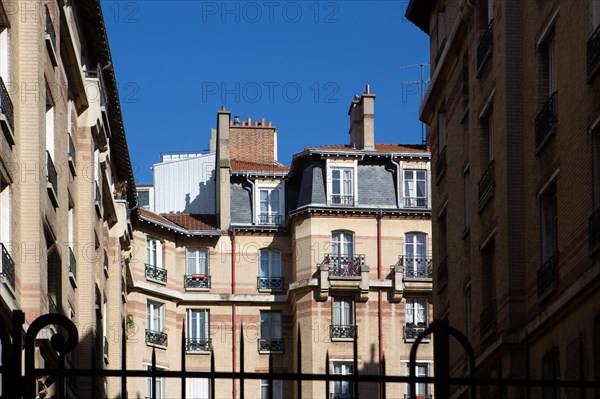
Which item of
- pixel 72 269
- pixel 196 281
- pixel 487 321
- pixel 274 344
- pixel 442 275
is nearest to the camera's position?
pixel 487 321

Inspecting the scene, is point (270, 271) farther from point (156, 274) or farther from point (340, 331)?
point (156, 274)

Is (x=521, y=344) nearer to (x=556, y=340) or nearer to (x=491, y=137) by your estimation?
(x=556, y=340)

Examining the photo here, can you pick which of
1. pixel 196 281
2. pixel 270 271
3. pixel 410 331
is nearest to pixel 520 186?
pixel 410 331

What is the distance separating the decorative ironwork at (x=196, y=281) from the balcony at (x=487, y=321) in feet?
115

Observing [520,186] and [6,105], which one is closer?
[6,105]

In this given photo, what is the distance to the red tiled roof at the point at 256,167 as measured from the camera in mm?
67875

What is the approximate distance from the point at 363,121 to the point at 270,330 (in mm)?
10463

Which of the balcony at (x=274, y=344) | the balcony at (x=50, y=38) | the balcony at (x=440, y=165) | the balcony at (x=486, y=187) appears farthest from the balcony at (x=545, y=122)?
the balcony at (x=274, y=344)

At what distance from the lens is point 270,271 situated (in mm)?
66000

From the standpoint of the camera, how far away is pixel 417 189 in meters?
65.6

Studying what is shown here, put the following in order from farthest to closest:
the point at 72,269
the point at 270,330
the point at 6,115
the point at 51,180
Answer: the point at 270,330
the point at 72,269
the point at 51,180
the point at 6,115

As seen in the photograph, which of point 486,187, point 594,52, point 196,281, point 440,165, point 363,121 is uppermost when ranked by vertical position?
point 363,121

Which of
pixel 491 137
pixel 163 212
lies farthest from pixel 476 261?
pixel 163 212

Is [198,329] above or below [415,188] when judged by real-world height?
below
